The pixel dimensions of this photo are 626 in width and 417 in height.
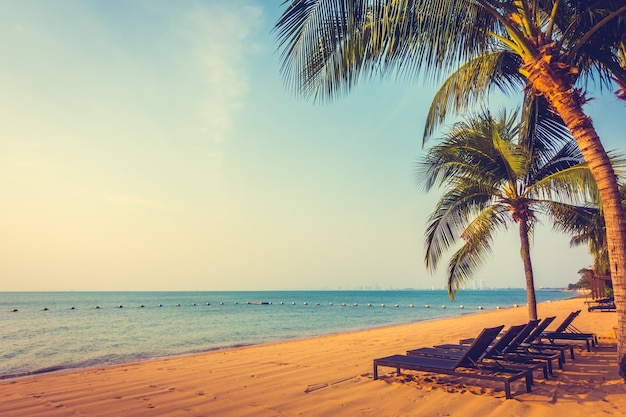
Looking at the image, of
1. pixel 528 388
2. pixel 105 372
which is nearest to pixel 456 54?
pixel 528 388

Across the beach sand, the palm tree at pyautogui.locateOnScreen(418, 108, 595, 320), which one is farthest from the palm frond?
the beach sand

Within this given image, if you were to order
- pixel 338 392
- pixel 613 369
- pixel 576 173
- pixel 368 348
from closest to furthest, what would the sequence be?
pixel 338 392
pixel 613 369
pixel 576 173
pixel 368 348

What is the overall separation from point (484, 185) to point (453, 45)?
500cm

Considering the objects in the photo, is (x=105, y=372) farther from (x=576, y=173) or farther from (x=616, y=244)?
(x=576, y=173)

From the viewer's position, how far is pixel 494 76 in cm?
673

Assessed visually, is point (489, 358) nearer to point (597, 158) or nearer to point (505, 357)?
point (505, 357)

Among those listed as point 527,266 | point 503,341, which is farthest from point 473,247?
point 503,341

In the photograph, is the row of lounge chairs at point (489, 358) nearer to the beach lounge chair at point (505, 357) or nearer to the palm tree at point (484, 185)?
the beach lounge chair at point (505, 357)

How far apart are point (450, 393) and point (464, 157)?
20.9ft

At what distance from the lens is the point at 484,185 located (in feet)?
31.5

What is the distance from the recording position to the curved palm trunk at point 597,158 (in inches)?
182

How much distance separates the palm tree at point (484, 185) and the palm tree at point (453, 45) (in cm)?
295

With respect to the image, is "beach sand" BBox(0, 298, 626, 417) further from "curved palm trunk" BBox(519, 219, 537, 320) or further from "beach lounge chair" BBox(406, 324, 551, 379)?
"curved palm trunk" BBox(519, 219, 537, 320)

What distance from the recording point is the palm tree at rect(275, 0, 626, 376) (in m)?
4.52
